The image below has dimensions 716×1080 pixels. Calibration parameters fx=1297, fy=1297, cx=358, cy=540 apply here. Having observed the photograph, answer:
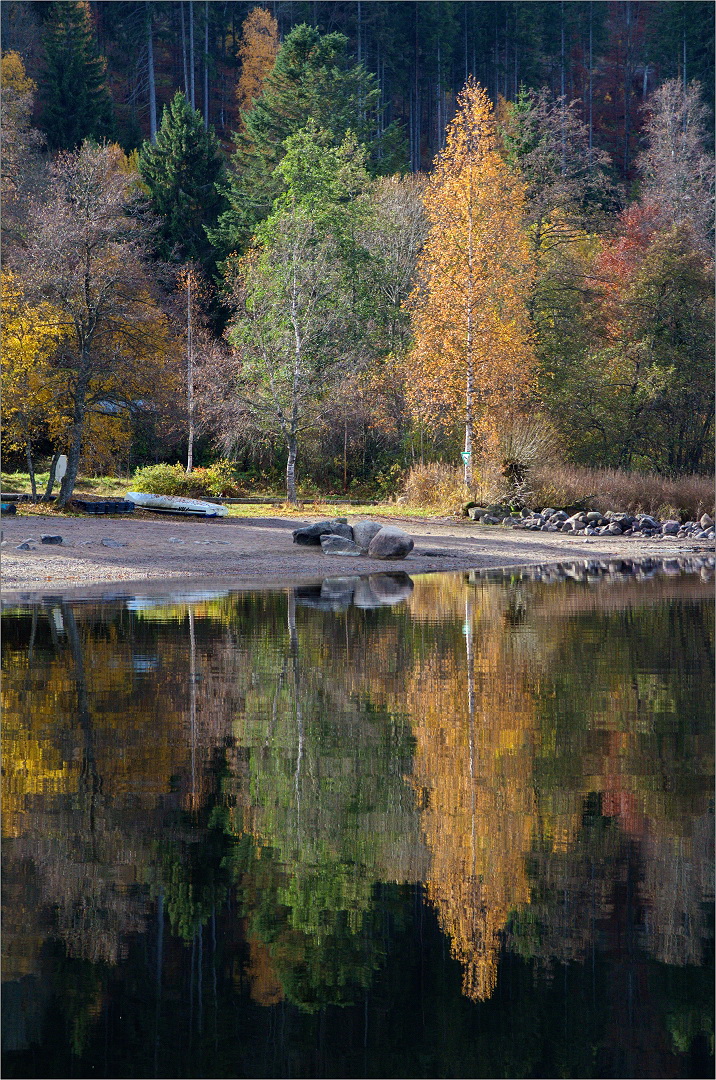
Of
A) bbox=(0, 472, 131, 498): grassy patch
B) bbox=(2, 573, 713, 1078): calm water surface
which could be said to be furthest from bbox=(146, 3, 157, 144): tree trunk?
bbox=(2, 573, 713, 1078): calm water surface

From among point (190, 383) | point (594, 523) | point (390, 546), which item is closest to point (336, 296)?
point (190, 383)

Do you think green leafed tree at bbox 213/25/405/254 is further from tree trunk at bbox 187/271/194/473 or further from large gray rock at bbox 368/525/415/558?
large gray rock at bbox 368/525/415/558

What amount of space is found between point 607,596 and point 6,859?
15209 millimetres

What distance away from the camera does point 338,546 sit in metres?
28.6

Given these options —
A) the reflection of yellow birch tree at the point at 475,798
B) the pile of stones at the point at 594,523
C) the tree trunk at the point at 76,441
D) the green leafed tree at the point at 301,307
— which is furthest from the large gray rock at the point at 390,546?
the reflection of yellow birch tree at the point at 475,798

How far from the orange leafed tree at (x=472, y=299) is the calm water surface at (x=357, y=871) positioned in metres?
28.4

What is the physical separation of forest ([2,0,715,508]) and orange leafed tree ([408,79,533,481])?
78 mm

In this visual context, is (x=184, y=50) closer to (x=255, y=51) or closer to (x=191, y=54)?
(x=191, y=54)

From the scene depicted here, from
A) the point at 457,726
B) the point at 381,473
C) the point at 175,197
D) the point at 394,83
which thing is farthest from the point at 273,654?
the point at 394,83

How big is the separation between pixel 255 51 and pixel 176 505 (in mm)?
52782

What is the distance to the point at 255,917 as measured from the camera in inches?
233

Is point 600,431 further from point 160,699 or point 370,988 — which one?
point 370,988

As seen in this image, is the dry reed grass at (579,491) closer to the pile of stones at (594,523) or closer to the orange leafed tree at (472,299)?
the pile of stones at (594,523)

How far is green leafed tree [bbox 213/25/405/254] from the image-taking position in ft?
183
